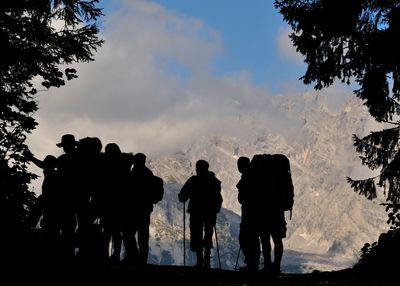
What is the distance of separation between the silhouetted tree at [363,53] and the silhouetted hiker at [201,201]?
3.07 metres

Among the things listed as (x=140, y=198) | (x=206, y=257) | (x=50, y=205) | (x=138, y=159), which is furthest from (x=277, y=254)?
(x=50, y=205)

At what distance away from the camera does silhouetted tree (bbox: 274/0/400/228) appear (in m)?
11.3

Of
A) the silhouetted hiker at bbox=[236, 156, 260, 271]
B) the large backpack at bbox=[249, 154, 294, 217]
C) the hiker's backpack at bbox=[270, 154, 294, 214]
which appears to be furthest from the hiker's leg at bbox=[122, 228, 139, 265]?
the hiker's backpack at bbox=[270, 154, 294, 214]

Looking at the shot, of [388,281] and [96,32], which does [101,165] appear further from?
[388,281]

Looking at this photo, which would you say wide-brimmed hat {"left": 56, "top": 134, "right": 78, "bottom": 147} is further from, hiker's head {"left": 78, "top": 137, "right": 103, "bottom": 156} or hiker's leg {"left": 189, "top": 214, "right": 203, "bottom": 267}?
hiker's leg {"left": 189, "top": 214, "right": 203, "bottom": 267}

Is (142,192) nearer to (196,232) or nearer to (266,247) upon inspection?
(196,232)

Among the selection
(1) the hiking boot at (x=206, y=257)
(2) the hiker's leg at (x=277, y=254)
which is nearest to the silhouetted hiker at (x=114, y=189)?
(1) the hiking boot at (x=206, y=257)

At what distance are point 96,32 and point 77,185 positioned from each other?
13.8 feet

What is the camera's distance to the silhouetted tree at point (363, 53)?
446 inches

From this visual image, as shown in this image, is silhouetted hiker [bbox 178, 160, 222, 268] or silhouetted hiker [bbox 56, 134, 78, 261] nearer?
silhouetted hiker [bbox 56, 134, 78, 261]

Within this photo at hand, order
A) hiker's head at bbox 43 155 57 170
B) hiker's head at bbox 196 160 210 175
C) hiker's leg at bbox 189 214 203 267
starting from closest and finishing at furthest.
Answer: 1. hiker's head at bbox 43 155 57 170
2. hiker's head at bbox 196 160 210 175
3. hiker's leg at bbox 189 214 203 267

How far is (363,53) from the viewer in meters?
11.6

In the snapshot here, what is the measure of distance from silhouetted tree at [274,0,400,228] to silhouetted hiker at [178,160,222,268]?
307 cm

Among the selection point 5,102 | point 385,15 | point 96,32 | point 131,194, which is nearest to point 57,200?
point 131,194
